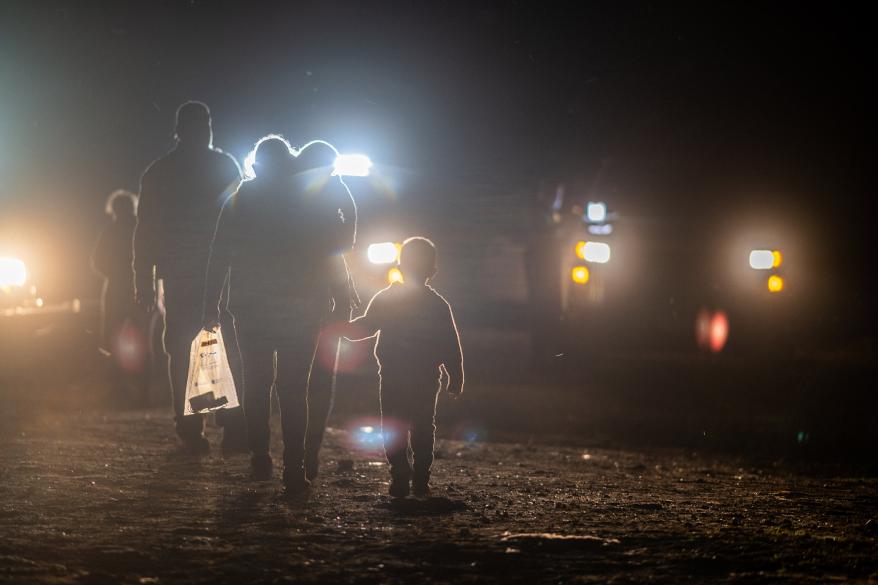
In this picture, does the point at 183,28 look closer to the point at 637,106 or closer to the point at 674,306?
the point at 637,106

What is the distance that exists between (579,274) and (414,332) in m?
15.1

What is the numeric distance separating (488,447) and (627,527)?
3.86 metres

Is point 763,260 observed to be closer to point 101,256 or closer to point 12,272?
point 12,272

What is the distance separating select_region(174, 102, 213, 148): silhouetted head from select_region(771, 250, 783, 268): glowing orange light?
1767cm

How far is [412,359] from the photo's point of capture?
714 cm

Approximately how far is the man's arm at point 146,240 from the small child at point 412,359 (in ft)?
7.84

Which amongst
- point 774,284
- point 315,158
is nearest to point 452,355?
point 315,158

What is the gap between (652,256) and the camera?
25344 mm

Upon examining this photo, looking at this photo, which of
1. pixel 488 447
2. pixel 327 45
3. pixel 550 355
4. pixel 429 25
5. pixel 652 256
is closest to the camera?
pixel 488 447

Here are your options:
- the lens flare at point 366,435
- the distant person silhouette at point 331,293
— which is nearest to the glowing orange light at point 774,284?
the lens flare at point 366,435

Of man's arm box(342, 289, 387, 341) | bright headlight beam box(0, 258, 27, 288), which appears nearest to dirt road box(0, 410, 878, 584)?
man's arm box(342, 289, 387, 341)

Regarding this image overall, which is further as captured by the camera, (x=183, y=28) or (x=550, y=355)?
(x=183, y=28)

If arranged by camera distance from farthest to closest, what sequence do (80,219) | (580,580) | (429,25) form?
(80,219), (429,25), (580,580)

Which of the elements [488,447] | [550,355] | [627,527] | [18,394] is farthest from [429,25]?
[627,527]
